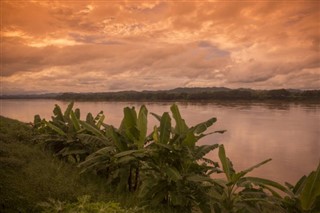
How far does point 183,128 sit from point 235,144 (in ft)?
54.0

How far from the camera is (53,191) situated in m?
4.55

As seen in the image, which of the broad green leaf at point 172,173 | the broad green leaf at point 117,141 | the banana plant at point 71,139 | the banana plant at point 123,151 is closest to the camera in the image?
the broad green leaf at point 172,173

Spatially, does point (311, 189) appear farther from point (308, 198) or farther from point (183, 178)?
point (183, 178)

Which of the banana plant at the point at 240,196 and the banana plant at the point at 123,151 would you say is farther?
the banana plant at the point at 123,151

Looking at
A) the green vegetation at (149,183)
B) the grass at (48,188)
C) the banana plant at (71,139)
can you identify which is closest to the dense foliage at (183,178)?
the green vegetation at (149,183)

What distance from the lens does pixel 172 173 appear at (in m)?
4.45

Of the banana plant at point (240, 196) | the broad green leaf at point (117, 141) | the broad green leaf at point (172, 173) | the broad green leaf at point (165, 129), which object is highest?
the broad green leaf at point (165, 129)

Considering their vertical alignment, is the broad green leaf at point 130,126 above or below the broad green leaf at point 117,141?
above

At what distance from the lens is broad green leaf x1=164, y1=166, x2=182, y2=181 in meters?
4.37

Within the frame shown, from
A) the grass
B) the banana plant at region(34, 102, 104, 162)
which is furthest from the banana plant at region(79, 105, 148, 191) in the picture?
the banana plant at region(34, 102, 104, 162)

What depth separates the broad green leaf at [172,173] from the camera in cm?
437

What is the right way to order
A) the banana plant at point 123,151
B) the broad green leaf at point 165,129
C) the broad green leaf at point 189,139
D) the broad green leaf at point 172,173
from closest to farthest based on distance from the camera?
1. the broad green leaf at point 172,173
2. the broad green leaf at point 189,139
3. the broad green leaf at point 165,129
4. the banana plant at point 123,151

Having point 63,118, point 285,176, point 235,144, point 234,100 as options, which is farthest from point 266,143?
point 234,100

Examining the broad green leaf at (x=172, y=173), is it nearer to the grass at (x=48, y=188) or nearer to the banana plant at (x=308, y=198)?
the grass at (x=48, y=188)
